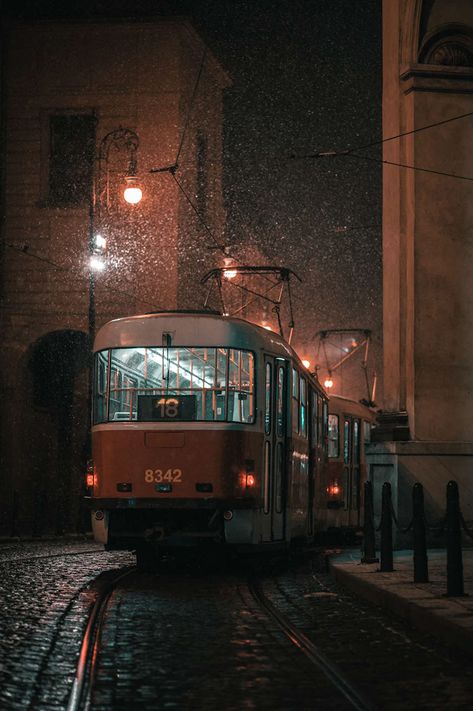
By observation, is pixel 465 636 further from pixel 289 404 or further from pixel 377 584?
pixel 289 404

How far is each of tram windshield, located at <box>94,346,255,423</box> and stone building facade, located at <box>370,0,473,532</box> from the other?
363cm

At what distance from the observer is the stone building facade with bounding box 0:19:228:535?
32.1 meters

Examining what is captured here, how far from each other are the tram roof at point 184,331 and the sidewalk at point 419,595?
255cm

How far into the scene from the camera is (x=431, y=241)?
54.6 ft

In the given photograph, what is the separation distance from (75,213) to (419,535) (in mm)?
24175

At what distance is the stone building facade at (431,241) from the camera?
54.0 ft

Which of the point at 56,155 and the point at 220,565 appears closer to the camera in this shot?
the point at 220,565

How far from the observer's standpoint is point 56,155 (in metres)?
33.1

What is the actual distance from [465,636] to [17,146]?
89.8ft

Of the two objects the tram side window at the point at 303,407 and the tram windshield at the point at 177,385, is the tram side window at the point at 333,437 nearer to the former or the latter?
the tram side window at the point at 303,407

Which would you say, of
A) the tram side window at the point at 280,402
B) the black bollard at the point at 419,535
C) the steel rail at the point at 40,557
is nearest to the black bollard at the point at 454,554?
the black bollard at the point at 419,535

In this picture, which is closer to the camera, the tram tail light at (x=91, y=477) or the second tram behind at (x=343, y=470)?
the tram tail light at (x=91, y=477)

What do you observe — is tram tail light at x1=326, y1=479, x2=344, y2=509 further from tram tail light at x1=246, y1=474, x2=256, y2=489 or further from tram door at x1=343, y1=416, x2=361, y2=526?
tram tail light at x1=246, y1=474, x2=256, y2=489

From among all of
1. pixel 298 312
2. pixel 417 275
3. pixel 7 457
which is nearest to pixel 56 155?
pixel 7 457
